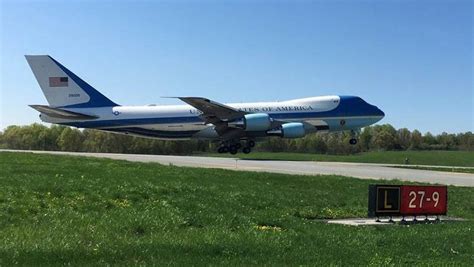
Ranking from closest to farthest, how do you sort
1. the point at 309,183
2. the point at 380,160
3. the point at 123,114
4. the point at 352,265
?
1. the point at 352,265
2. the point at 309,183
3. the point at 123,114
4. the point at 380,160

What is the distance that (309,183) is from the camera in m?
22.6

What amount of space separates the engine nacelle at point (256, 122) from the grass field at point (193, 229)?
2442 cm

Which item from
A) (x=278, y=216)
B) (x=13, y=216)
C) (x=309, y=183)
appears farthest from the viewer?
(x=309, y=183)

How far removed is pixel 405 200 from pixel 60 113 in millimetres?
34966

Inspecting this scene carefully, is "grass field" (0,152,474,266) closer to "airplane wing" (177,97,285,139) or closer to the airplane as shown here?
"airplane wing" (177,97,285,139)

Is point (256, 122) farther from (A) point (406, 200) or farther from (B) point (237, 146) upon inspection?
(A) point (406, 200)

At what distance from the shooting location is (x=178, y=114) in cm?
4566

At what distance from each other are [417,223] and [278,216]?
3281mm

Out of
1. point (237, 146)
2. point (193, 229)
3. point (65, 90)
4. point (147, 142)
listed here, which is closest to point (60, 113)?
point (65, 90)

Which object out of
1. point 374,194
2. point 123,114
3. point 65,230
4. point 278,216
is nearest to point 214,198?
point 278,216

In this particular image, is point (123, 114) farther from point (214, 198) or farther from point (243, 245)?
point (243, 245)

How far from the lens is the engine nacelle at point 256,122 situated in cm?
4231

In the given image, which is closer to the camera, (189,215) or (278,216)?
(189,215)

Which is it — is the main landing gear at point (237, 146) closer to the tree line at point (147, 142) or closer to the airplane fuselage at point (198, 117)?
the airplane fuselage at point (198, 117)
